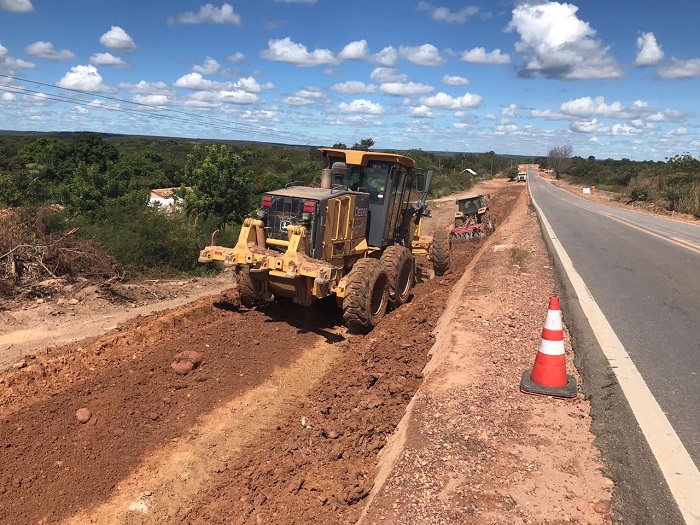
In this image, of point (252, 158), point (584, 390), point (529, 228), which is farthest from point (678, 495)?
point (252, 158)

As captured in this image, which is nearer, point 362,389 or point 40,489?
point 40,489

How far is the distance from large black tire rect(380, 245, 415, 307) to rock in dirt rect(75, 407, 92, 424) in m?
4.72

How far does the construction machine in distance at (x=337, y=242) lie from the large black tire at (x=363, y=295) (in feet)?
0.05

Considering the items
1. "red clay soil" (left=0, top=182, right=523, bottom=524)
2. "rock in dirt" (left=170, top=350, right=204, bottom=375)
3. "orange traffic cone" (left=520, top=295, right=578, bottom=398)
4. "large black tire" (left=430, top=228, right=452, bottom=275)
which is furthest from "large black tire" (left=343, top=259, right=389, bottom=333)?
"large black tire" (left=430, top=228, right=452, bottom=275)

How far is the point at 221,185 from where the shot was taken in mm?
28734

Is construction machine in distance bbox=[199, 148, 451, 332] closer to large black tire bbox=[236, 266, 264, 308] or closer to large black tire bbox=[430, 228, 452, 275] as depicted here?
large black tire bbox=[236, 266, 264, 308]

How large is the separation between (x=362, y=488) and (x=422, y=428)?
63 cm

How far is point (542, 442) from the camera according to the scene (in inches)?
140

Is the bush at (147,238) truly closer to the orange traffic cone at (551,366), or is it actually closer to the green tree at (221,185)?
the orange traffic cone at (551,366)

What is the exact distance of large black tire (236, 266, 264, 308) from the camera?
26.2 ft

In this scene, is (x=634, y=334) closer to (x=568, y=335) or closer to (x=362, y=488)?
(x=568, y=335)

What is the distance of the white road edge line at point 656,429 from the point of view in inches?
114

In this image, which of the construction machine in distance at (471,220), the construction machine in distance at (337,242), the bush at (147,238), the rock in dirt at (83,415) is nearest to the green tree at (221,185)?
the construction machine in distance at (471,220)

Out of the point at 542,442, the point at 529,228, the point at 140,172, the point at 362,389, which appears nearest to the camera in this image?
the point at 542,442
